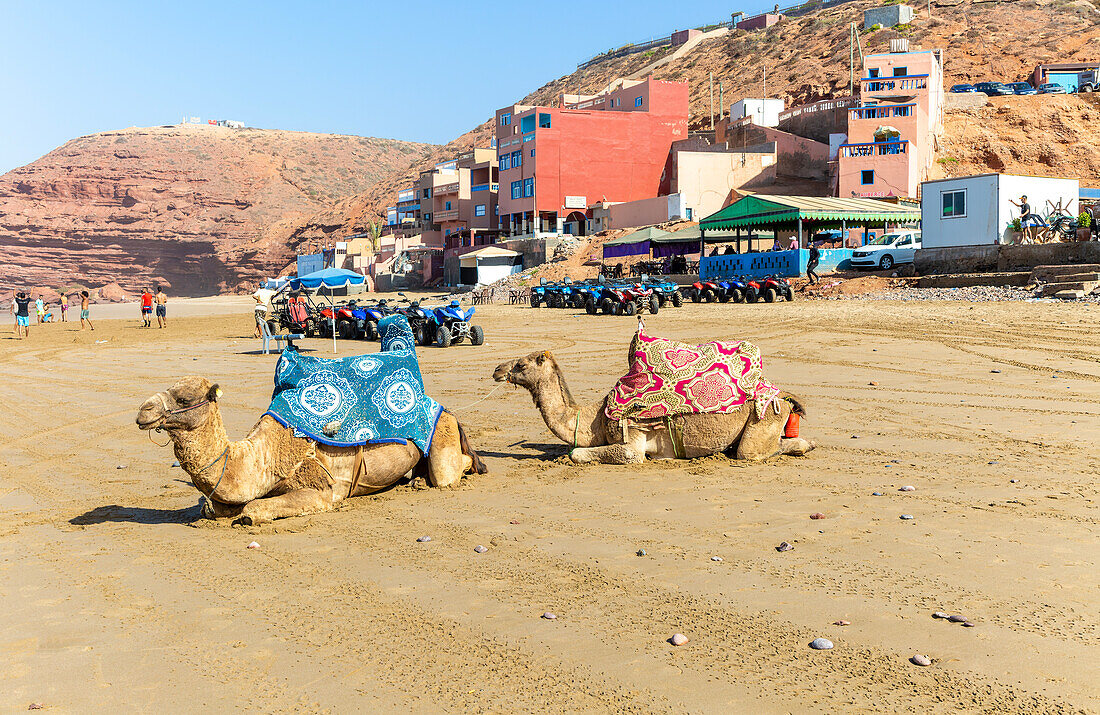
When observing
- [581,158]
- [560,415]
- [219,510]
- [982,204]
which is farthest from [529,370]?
[581,158]

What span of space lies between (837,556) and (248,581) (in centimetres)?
359

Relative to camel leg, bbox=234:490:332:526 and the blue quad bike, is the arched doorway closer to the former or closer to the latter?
the blue quad bike

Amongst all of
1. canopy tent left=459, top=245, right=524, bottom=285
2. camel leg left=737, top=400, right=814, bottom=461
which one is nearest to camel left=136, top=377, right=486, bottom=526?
camel leg left=737, top=400, right=814, bottom=461

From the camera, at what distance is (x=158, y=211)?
116312 millimetres

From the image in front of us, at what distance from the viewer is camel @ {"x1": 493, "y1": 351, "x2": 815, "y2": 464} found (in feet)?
27.4

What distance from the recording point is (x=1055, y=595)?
4.83 metres

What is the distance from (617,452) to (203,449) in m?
3.65

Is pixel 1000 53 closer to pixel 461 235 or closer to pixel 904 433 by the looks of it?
pixel 461 235

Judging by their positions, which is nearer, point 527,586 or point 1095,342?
point 527,586

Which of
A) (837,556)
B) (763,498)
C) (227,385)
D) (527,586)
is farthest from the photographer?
(227,385)

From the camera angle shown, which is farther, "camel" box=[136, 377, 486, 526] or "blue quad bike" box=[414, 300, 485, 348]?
"blue quad bike" box=[414, 300, 485, 348]

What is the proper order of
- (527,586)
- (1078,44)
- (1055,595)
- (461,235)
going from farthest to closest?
(1078,44) < (461,235) < (527,586) < (1055,595)

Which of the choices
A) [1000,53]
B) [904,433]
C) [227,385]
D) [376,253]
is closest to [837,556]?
[904,433]

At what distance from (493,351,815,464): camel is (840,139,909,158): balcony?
168ft
